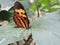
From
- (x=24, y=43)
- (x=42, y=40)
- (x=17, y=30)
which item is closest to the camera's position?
(x=42, y=40)

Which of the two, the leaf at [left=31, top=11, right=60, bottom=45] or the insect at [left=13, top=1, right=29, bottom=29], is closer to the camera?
the leaf at [left=31, top=11, right=60, bottom=45]

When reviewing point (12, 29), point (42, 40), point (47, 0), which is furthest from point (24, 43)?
point (47, 0)

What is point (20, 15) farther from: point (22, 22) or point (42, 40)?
point (42, 40)

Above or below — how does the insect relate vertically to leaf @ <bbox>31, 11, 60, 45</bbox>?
above
